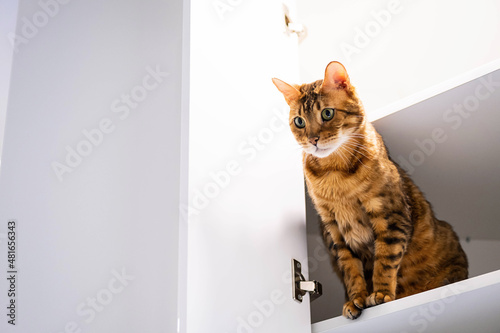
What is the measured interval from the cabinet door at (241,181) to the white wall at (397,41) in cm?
66

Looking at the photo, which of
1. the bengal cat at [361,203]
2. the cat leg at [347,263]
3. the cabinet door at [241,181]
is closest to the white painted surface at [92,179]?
the cabinet door at [241,181]

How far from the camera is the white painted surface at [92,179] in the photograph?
93 cm

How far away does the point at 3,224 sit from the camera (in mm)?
911

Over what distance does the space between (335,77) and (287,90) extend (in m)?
0.12

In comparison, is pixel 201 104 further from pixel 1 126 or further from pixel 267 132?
pixel 1 126

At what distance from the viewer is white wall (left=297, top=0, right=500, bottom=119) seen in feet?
5.72

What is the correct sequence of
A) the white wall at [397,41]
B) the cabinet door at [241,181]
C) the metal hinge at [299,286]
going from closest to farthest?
the cabinet door at [241,181] < the metal hinge at [299,286] < the white wall at [397,41]

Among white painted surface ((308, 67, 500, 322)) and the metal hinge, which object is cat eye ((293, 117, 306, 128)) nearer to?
white painted surface ((308, 67, 500, 322))

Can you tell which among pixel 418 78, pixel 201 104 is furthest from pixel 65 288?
pixel 418 78

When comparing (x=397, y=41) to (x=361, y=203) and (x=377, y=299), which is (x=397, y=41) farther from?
(x=377, y=299)

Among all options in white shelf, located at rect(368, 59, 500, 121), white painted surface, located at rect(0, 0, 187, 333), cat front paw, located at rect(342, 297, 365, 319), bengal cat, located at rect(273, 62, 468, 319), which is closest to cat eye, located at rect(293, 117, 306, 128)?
bengal cat, located at rect(273, 62, 468, 319)

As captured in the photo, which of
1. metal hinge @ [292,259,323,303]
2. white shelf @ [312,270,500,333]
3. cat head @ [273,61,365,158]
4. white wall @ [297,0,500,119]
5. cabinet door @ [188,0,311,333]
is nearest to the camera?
cabinet door @ [188,0,311,333]

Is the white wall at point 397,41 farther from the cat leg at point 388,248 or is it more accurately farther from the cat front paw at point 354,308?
the cat front paw at point 354,308

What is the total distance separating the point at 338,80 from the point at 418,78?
0.68 metres
